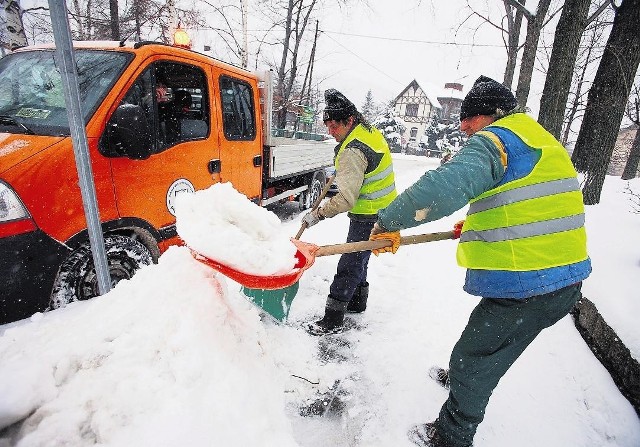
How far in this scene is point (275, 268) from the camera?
1682 millimetres

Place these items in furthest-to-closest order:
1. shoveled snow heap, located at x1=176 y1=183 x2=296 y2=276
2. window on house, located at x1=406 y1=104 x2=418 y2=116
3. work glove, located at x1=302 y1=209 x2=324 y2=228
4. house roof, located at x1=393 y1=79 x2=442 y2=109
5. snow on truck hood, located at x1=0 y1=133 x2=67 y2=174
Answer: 1. window on house, located at x1=406 y1=104 x2=418 y2=116
2. house roof, located at x1=393 y1=79 x2=442 y2=109
3. work glove, located at x1=302 y1=209 x2=324 y2=228
4. snow on truck hood, located at x1=0 y1=133 x2=67 y2=174
5. shoveled snow heap, located at x1=176 y1=183 x2=296 y2=276

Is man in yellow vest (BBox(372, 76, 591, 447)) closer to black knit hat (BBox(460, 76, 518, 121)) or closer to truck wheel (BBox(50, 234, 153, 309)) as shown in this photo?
black knit hat (BBox(460, 76, 518, 121))

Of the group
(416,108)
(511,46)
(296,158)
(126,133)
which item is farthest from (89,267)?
(416,108)

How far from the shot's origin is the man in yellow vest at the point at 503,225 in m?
1.49

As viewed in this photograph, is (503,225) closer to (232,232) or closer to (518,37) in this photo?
(232,232)

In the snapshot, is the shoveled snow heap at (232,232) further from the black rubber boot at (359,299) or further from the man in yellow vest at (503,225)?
the black rubber boot at (359,299)

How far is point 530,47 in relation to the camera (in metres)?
8.96

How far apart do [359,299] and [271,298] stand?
1110mm

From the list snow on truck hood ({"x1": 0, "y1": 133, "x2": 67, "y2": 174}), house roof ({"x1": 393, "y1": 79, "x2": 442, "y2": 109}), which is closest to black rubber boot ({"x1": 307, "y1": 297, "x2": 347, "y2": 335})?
snow on truck hood ({"x1": 0, "y1": 133, "x2": 67, "y2": 174})

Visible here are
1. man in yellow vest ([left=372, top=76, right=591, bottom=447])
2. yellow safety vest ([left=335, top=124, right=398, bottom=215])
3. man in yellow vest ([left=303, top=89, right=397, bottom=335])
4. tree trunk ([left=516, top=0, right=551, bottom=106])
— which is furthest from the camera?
tree trunk ([left=516, top=0, right=551, bottom=106])

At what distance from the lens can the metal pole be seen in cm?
163

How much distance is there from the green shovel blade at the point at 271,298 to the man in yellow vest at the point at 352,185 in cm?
50

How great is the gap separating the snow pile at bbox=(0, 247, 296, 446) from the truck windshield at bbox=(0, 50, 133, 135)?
1629mm

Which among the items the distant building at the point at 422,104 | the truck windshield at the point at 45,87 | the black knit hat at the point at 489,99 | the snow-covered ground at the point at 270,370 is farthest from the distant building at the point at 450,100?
the black knit hat at the point at 489,99
